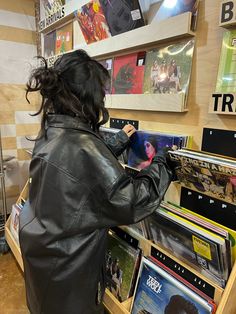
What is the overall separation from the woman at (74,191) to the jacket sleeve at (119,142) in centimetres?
24

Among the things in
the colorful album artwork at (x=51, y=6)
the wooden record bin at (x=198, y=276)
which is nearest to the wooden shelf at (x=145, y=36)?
the colorful album artwork at (x=51, y=6)

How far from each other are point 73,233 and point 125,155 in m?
0.56

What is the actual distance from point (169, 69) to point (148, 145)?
34 cm

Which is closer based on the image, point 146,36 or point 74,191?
point 74,191

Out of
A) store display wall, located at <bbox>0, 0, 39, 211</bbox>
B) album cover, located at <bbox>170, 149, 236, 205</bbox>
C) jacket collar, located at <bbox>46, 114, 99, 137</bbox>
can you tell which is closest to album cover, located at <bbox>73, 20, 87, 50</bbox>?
store display wall, located at <bbox>0, 0, 39, 211</bbox>

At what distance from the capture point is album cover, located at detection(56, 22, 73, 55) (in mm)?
1837

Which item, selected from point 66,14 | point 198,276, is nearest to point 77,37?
point 66,14

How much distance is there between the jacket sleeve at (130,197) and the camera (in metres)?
0.82

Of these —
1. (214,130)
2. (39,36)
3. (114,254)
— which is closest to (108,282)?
(114,254)

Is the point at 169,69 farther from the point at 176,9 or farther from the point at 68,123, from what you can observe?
the point at 68,123

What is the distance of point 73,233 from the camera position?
0.90 metres

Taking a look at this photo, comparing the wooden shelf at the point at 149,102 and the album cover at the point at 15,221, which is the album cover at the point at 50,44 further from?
the album cover at the point at 15,221

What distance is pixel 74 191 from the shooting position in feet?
2.81

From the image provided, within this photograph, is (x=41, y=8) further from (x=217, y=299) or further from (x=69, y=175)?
(x=217, y=299)
